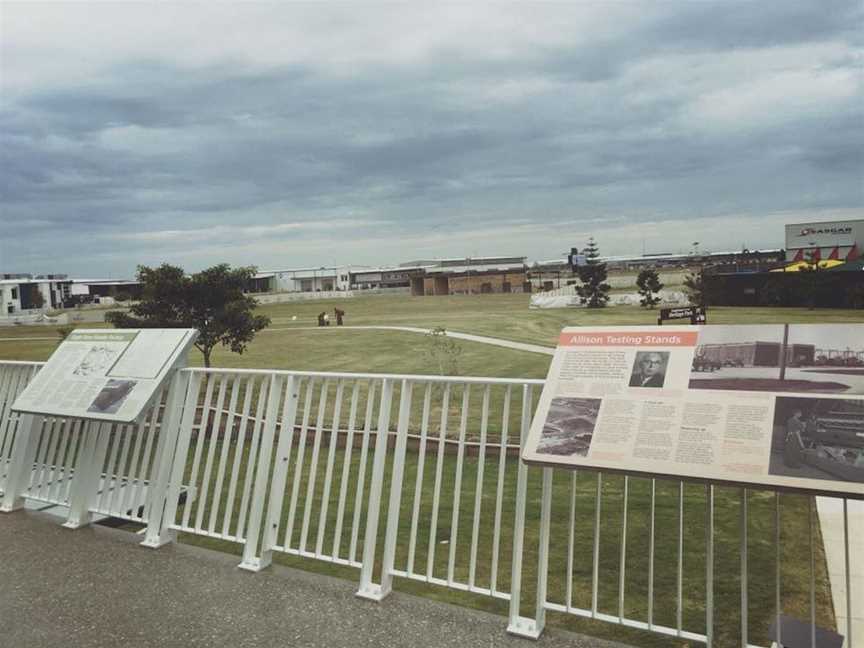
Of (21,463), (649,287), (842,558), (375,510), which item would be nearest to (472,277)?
(649,287)

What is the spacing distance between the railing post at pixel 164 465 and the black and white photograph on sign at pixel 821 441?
2.87 m

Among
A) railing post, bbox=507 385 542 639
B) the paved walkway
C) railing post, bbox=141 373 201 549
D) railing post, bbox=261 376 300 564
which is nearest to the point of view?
railing post, bbox=507 385 542 639

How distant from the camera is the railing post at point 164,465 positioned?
3.57 m

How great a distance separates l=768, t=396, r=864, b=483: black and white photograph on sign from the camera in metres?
1.87

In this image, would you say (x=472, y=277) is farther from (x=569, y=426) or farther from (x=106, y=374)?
(x=569, y=426)

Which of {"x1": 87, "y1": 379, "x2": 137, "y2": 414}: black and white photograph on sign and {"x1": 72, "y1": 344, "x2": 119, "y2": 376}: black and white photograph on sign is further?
{"x1": 72, "y1": 344, "x2": 119, "y2": 376}: black and white photograph on sign

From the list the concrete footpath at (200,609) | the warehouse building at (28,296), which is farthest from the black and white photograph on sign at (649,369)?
the warehouse building at (28,296)

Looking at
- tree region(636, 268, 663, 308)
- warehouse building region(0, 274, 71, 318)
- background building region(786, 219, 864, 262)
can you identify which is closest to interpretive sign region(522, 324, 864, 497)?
background building region(786, 219, 864, 262)

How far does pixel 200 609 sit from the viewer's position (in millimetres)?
2834

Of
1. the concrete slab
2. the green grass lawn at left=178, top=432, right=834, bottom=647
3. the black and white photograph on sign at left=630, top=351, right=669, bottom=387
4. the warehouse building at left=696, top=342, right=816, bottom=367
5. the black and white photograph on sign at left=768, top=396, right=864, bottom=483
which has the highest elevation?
the warehouse building at left=696, top=342, right=816, bottom=367

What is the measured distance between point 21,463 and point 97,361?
99 centimetres

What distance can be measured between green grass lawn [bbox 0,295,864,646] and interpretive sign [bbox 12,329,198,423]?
1.86 metres

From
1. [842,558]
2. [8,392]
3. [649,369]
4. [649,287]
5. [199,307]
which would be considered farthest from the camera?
[199,307]

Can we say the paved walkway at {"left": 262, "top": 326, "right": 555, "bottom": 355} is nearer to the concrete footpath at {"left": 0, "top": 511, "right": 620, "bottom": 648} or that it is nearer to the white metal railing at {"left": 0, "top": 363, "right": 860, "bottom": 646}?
the white metal railing at {"left": 0, "top": 363, "right": 860, "bottom": 646}
